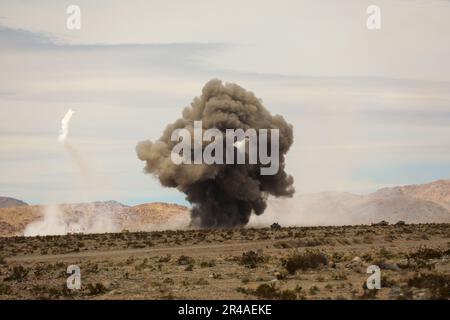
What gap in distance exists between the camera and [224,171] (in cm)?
9019

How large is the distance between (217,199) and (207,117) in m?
10.2

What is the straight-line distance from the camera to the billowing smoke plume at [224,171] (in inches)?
3504

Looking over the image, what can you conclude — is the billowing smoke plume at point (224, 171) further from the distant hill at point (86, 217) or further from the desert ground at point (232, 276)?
the distant hill at point (86, 217)

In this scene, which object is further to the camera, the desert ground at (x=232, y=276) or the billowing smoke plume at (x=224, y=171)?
the billowing smoke plume at (x=224, y=171)

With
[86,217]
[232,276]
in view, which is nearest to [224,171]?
[232,276]

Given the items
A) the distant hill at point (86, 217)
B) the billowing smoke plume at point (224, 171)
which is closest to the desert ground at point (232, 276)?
the billowing smoke plume at point (224, 171)

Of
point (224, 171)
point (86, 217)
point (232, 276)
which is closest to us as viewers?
point (232, 276)

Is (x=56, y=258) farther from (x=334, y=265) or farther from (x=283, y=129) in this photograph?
(x=283, y=129)

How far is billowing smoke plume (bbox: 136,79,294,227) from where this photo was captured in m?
89.0

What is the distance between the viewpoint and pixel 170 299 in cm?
2192

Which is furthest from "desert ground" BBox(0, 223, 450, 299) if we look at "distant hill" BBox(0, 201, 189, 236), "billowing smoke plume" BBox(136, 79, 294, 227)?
"distant hill" BBox(0, 201, 189, 236)

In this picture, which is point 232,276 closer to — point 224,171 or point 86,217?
point 224,171
